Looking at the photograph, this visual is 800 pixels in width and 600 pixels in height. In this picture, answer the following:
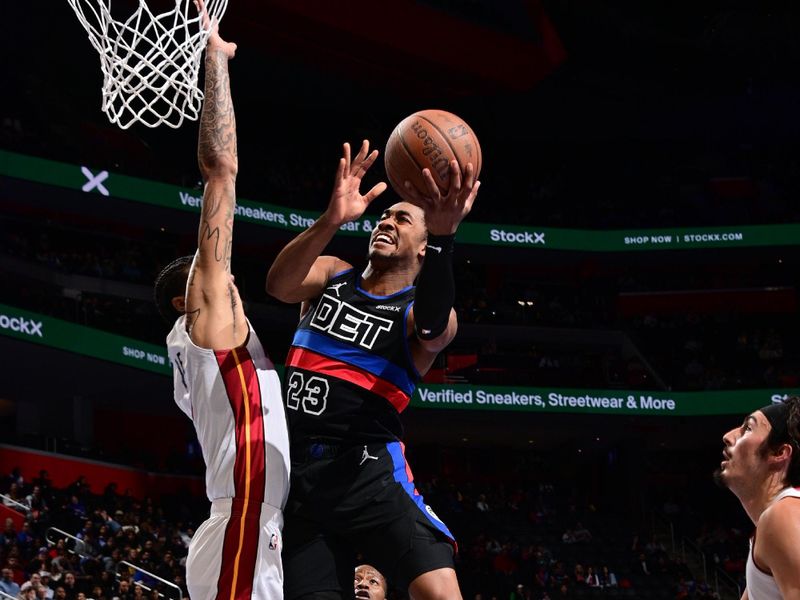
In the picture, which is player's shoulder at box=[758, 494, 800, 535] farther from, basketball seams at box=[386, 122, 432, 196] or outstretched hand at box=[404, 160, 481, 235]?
basketball seams at box=[386, 122, 432, 196]

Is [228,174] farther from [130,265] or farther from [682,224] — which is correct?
[682,224]

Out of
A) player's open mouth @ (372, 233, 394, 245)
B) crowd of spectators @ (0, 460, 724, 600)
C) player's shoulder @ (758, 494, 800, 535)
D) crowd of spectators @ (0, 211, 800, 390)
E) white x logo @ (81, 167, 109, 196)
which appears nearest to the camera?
player's shoulder @ (758, 494, 800, 535)

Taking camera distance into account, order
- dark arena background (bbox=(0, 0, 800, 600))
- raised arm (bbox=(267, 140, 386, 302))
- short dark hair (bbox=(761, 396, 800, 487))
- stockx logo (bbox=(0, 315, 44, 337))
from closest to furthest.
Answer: short dark hair (bbox=(761, 396, 800, 487)) → raised arm (bbox=(267, 140, 386, 302)) → stockx logo (bbox=(0, 315, 44, 337)) → dark arena background (bbox=(0, 0, 800, 600))

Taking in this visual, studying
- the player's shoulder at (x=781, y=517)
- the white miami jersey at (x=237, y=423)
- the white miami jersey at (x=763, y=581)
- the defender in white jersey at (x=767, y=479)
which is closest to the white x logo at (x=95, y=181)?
the white miami jersey at (x=237, y=423)

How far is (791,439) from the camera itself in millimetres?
3582

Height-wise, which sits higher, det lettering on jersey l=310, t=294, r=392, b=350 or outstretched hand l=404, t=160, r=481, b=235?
outstretched hand l=404, t=160, r=481, b=235

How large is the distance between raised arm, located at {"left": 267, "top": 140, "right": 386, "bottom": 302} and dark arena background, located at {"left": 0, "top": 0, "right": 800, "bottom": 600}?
10.6m

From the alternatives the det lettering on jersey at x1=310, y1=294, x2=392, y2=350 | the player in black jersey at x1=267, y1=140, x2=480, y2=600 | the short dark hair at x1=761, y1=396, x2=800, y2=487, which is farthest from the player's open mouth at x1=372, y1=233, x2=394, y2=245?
the short dark hair at x1=761, y1=396, x2=800, y2=487

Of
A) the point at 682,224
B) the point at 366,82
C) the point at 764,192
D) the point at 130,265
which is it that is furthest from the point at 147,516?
the point at 764,192

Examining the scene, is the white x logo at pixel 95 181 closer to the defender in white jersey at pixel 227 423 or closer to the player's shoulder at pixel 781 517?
the defender in white jersey at pixel 227 423

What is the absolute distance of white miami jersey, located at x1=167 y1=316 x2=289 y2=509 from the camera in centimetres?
340

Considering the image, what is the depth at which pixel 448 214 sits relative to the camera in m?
3.75

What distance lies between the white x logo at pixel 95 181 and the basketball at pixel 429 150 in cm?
1576

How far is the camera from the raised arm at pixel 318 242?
4.05m
